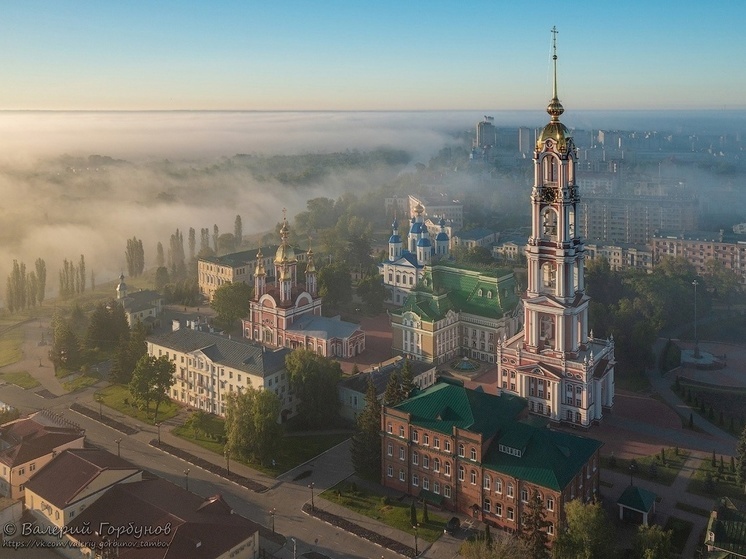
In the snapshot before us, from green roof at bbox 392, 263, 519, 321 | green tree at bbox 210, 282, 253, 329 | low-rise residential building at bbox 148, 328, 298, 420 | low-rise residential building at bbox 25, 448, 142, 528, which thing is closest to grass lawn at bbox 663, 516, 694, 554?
low-rise residential building at bbox 148, 328, 298, 420

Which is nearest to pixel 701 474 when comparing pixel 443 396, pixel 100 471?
pixel 443 396

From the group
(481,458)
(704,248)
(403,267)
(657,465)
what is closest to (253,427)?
(481,458)

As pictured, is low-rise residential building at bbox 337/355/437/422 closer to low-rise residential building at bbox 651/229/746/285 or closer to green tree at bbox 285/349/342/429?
green tree at bbox 285/349/342/429

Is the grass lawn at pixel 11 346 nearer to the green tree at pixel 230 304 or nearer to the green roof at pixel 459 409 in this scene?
the green tree at pixel 230 304

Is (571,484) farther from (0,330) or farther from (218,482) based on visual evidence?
(0,330)

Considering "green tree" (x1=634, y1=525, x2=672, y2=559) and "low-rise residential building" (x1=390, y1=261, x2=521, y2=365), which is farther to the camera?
"low-rise residential building" (x1=390, y1=261, x2=521, y2=365)

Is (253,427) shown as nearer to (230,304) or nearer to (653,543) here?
(653,543)
